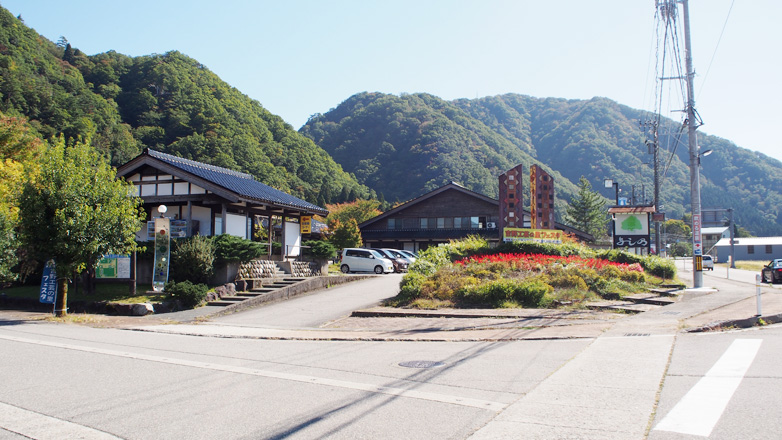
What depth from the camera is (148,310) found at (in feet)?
57.8

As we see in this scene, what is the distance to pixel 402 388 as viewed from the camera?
6.73m

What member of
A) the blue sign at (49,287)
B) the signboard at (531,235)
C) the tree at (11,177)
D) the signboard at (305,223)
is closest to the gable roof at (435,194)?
the signboard at (305,223)

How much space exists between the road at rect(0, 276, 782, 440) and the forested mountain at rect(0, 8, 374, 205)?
56469 millimetres

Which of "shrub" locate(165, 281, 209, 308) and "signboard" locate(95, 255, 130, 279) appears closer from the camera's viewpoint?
"shrub" locate(165, 281, 209, 308)

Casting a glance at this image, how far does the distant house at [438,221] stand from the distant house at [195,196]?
22.7m

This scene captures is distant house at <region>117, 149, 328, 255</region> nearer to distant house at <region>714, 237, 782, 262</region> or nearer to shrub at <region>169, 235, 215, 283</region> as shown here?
shrub at <region>169, 235, 215, 283</region>

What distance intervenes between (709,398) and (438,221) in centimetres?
4194

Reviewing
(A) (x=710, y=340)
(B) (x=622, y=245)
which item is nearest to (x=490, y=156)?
(B) (x=622, y=245)

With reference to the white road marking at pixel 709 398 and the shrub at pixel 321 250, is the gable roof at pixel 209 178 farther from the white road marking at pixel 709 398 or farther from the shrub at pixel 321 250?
the white road marking at pixel 709 398

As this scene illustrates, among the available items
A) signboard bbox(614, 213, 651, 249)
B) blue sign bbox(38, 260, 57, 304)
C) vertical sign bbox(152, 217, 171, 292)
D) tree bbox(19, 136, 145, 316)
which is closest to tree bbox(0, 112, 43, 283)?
tree bbox(19, 136, 145, 316)

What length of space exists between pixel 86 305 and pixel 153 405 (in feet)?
49.9

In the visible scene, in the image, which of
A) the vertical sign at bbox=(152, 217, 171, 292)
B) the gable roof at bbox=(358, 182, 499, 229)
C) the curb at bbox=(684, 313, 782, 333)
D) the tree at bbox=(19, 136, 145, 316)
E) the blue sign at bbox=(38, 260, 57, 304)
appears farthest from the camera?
the gable roof at bbox=(358, 182, 499, 229)

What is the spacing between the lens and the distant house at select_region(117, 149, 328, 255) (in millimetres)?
22141

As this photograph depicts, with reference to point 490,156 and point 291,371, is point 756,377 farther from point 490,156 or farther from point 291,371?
point 490,156
